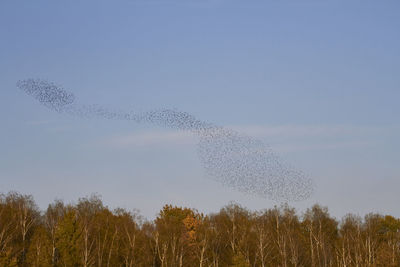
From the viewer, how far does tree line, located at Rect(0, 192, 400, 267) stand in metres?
64.9

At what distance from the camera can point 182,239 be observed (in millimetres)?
79375

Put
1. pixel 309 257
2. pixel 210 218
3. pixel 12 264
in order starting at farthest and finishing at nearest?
pixel 210 218 < pixel 309 257 < pixel 12 264

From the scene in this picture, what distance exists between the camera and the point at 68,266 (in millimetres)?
64000

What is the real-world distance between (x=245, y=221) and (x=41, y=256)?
3822 centimetres

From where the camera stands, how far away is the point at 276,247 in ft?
252

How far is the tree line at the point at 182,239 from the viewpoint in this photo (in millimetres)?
64938

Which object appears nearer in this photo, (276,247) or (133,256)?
(133,256)

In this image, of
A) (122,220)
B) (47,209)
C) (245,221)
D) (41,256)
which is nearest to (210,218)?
(245,221)

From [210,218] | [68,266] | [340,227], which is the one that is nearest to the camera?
[68,266]

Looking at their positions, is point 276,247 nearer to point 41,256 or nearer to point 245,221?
point 245,221

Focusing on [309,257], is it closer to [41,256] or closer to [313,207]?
[313,207]

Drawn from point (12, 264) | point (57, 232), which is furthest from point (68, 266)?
point (12, 264)

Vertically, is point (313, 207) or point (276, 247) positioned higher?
point (313, 207)

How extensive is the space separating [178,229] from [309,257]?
2170 centimetres
